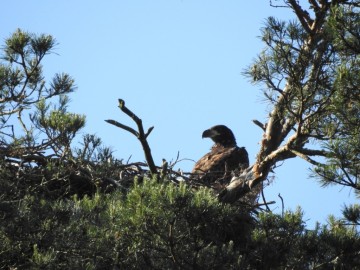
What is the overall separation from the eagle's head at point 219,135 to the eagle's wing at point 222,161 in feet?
2.86

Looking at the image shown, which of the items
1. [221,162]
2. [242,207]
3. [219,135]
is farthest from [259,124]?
[219,135]

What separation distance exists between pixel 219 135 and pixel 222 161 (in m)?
1.55

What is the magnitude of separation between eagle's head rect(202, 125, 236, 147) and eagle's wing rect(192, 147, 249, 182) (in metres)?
0.87

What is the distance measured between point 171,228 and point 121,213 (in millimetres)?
338

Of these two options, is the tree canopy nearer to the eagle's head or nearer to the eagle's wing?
the eagle's wing

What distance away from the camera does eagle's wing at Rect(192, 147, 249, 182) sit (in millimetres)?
11055

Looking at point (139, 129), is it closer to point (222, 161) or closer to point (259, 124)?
point (259, 124)

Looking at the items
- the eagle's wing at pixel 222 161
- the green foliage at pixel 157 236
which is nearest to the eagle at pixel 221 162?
the eagle's wing at pixel 222 161

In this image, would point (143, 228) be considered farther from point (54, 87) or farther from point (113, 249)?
point (54, 87)

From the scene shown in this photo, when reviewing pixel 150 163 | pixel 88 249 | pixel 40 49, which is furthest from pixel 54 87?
pixel 88 249

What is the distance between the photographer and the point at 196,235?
21.0 ft

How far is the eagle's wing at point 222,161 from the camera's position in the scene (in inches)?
435

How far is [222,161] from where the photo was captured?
11.3 metres

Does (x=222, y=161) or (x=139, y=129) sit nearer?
(x=139, y=129)
